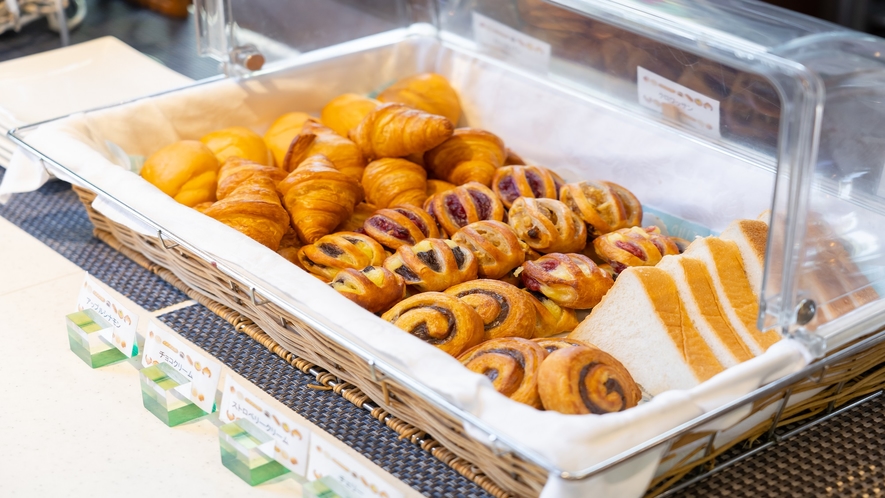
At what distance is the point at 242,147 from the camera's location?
1.75 m

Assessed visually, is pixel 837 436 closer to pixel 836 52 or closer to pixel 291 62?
pixel 836 52

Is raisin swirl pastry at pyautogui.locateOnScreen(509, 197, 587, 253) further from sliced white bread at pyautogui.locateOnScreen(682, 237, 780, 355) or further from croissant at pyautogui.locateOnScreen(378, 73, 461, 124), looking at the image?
croissant at pyautogui.locateOnScreen(378, 73, 461, 124)

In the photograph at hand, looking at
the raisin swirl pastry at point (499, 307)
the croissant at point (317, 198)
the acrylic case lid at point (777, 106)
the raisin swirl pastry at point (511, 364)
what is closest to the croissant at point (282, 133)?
the croissant at point (317, 198)

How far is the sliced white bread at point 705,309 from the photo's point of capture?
1.18 metres

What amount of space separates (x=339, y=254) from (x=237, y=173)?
0.28m

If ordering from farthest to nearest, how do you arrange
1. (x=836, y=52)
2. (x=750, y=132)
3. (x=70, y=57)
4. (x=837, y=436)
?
(x=70, y=57), (x=750, y=132), (x=837, y=436), (x=836, y=52)

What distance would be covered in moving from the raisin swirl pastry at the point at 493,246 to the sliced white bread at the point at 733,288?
27 cm

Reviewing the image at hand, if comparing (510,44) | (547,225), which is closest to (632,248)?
(547,225)

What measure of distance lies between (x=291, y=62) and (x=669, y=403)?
135 cm

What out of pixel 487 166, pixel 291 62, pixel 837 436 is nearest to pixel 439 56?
pixel 291 62

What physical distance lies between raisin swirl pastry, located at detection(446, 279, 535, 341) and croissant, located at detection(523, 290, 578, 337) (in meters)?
0.04

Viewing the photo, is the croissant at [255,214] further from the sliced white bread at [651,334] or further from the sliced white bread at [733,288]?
the sliced white bread at [733,288]

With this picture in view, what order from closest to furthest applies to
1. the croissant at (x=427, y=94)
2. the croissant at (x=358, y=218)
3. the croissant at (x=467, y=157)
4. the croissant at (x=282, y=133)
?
the croissant at (x=358, y=218)
the croissant at (x=467, y=157)
the croissant at (x=282, y=133)
the croissant at (x=427, y=94)

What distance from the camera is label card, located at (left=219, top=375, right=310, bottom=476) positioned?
1080 mm
